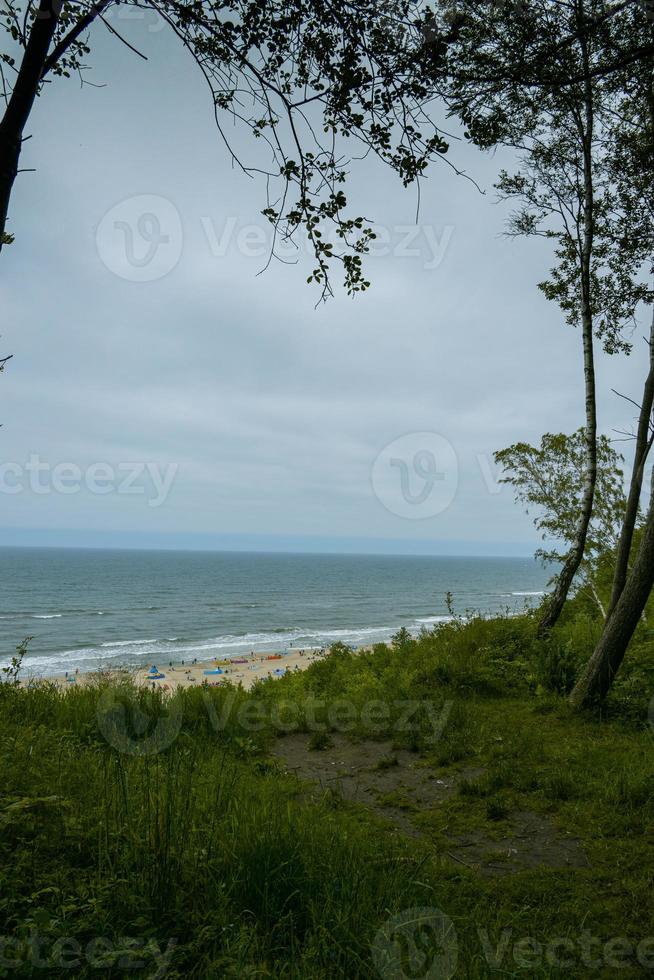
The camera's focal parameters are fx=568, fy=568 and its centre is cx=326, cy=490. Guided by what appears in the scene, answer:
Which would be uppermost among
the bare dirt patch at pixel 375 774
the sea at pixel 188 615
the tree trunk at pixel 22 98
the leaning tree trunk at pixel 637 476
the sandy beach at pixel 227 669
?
the tree trunk at pixel 22 98

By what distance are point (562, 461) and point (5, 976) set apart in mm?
13397

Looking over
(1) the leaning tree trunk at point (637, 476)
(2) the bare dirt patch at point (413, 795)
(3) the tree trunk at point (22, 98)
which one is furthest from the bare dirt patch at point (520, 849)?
(3) the tree trunk at point (22, 98)

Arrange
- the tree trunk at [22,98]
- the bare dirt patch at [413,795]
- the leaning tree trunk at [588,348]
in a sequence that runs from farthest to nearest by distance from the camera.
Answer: the leaning tree trunk at [588,348] → the bare dirt patch at [413,795] → the tree trunk at [22,98]

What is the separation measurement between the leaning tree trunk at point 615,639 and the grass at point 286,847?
1.01ft

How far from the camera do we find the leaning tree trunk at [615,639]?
267 inches

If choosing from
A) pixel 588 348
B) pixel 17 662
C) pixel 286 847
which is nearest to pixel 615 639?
pixel 588 348

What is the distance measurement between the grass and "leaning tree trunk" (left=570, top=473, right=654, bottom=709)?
12.1 inches

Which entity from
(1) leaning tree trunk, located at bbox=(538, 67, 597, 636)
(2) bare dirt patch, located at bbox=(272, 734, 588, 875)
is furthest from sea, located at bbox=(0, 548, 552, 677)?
(2) bare dirt patch, located at bbox=(272, 734, 588, 875)

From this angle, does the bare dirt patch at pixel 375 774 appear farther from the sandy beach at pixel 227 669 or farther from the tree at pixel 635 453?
the sandy beach at pixel 227 669

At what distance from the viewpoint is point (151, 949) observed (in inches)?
85.3

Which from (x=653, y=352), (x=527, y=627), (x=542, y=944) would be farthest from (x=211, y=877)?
(x=527, y=627)

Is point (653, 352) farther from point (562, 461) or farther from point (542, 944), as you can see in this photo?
point (542, 944)

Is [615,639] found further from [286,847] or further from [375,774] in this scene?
[286,847]

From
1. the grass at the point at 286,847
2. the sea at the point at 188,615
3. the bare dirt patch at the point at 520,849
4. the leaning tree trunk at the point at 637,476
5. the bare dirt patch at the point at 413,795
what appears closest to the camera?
the grass at the point at 286,847
